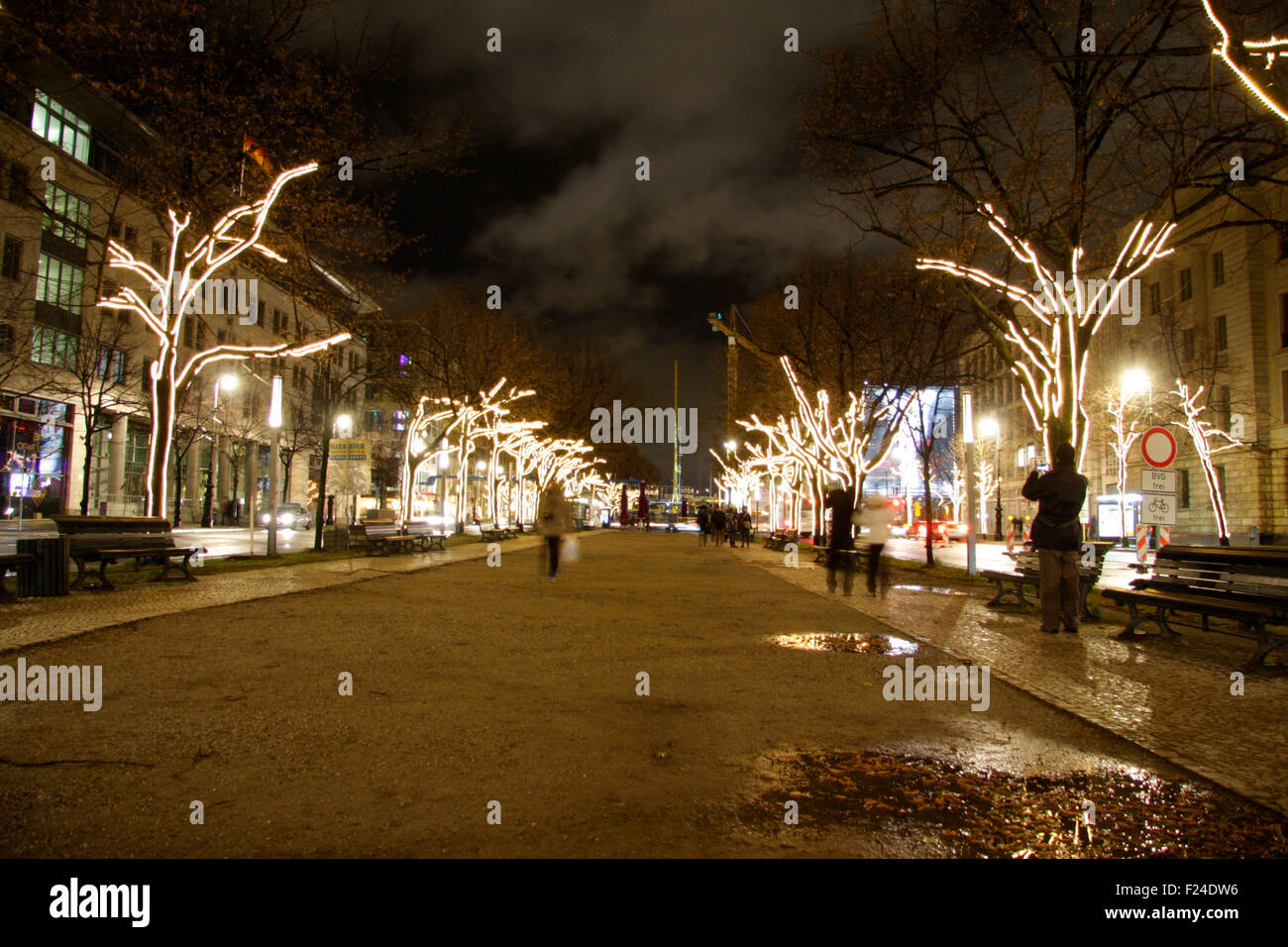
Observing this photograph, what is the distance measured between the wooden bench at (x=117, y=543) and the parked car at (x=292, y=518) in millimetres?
35919

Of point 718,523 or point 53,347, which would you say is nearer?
point 53,347

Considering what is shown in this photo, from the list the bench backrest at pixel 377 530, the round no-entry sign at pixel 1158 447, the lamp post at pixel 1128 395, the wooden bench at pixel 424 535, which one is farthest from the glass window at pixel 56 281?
the lamp post at pixel 1128 395

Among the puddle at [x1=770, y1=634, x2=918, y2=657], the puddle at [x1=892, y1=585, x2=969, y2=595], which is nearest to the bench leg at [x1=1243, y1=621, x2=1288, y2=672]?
the puddle at [x1=770, y1=634, x2=918, y2=657]

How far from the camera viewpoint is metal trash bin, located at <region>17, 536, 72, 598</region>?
10195 millimetres

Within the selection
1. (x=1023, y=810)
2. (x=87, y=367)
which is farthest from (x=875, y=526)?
(x=87, y=367)

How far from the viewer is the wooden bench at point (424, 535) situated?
2433cm

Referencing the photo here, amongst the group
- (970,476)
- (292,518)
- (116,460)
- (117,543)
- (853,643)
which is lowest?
(853,643)

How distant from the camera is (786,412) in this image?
37281 millimetres

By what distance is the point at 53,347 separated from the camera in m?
34.2

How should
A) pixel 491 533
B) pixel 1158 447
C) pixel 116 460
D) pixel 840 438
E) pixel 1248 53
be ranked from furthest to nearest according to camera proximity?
pixel 116 460 < pixel 491 533 < pixel 840 438 < pixel 1158 447 < pixel 1248 53

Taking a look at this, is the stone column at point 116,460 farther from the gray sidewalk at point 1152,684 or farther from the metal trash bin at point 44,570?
the gray sidewalk at point 1152,684

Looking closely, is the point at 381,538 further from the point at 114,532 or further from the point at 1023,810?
the point at 1023,810

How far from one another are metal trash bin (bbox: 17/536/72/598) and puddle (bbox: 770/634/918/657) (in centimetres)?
939

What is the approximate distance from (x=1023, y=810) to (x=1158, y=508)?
11.3 meters
